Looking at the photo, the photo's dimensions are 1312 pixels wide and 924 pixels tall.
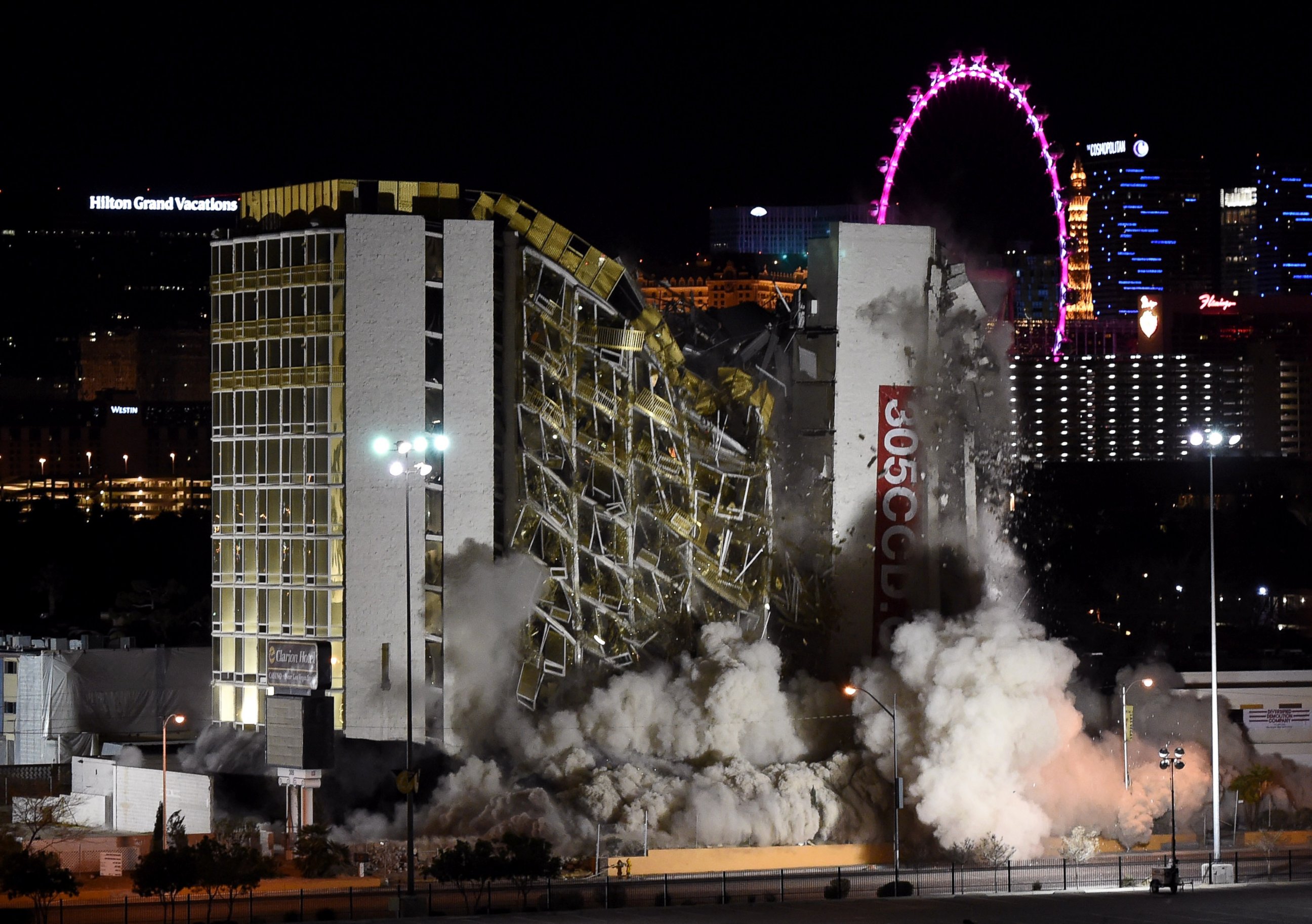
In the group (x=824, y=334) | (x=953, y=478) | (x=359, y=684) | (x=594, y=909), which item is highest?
(x=824, y=334)

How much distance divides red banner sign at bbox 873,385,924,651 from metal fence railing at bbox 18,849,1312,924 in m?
10.7

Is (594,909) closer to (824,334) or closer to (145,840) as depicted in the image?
(145,840)

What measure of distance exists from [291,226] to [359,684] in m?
13.5

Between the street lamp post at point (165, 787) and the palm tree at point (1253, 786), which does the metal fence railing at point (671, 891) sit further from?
the street lamp post at point (165, 787)

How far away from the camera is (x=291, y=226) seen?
5919cm

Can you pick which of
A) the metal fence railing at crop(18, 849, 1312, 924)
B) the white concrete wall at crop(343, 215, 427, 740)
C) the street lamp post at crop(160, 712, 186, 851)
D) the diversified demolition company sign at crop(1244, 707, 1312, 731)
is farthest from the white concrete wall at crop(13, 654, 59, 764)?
the diversified demolition company sign at crop(1244, 707, 1312, 731)

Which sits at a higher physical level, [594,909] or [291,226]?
[291,226]

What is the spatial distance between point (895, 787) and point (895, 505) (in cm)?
1252

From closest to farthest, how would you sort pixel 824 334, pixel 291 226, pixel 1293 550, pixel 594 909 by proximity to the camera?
pixel 594 909, pixel 291 226, pixel 824 334, pixel 1293 550

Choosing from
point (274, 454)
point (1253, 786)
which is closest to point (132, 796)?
point (274, 454)

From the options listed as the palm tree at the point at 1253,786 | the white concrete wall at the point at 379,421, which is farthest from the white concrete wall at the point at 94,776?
the palm tree at the point at 1253,786

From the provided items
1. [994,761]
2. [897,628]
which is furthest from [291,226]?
[994,761]

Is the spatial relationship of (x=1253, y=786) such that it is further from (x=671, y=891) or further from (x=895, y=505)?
(x=671, y=891)

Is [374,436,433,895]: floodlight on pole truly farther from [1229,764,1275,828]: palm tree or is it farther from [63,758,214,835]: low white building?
[1229,764,1275,828]: palm tree
